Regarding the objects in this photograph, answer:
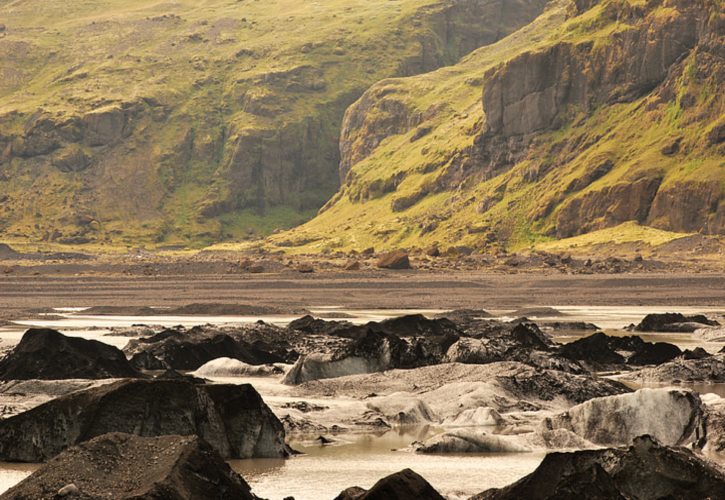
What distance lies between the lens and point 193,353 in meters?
28.7

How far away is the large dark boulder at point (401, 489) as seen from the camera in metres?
11.4

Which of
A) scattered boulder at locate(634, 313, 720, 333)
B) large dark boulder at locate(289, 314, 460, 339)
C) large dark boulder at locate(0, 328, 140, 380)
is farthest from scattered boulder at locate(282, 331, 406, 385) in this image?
scattered boulder at locate(634, 313, 720, 333)

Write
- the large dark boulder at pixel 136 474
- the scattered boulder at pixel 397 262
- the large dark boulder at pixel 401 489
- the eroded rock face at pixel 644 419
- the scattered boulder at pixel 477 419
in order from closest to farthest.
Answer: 1. the large dark boulder at pixel 401 489
2. the large dark boulder at pixel 136 474
3. the eroded rock face at pixel 644 419
4. the scattered boulder at pixel 477 419
5. the scattered boulder at pixel 397 262

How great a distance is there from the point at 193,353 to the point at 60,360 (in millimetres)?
4950

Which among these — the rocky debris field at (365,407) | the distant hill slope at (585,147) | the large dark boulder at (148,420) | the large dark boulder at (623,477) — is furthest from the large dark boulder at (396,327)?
the distant hill slope at (585,147)

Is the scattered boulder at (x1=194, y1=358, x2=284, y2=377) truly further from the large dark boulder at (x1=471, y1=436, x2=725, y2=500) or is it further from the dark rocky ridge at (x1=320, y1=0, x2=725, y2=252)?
the dark rocky ridge at (x1=320, y1=0, x2=725, y2=252)

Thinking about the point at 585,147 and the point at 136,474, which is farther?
the point at 585,147

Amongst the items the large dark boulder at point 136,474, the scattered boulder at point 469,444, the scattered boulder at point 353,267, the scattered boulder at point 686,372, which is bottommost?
the scattered boulder at point 353,267

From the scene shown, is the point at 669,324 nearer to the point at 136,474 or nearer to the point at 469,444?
the point at 469,444

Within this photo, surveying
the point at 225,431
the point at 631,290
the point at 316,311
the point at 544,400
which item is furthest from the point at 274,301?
the point at 225,431

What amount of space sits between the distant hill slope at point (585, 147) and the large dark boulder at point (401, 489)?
11007cm

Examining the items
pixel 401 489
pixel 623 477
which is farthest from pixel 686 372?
pixel 401 489

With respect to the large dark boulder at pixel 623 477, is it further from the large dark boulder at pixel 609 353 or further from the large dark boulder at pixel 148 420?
the large dark boulder at pixel 609 353

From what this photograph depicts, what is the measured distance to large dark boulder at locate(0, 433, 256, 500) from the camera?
11.9 meters
